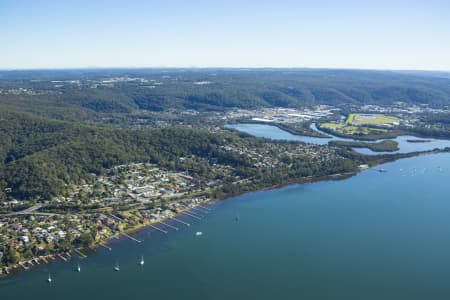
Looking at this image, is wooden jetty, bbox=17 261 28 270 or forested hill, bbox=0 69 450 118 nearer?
wooden jetty, bbox=17 261 28 270

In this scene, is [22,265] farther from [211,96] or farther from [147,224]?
[211,96]

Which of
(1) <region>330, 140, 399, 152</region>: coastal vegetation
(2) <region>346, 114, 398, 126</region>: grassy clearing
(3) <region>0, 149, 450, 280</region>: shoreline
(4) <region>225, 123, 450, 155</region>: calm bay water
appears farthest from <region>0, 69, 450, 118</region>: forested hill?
(3) <region>0, 149, 450, 280</region>: shoreline

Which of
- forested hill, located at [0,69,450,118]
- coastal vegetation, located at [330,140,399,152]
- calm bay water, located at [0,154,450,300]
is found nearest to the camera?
calm bay water, located at [0,154,450,300]

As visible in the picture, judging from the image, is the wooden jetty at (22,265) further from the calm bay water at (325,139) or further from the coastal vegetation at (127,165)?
the calm bay water at (325,139)

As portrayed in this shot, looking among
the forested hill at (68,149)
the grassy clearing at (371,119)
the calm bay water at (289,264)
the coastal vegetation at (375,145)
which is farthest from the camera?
the grassy clearing at (371,119)

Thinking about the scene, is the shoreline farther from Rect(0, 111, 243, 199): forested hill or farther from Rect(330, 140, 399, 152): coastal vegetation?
Rect(0, 111, 243, 199): forested hill

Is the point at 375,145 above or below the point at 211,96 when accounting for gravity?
below

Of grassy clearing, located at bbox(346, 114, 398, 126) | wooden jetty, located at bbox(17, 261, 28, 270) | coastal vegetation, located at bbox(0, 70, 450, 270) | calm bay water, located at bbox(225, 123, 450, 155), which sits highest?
coastal vegetation, located at bbox(0, 70, 450, 270)

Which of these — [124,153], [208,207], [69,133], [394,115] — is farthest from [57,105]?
[394,115]

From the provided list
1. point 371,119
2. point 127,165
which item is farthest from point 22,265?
point 371,119

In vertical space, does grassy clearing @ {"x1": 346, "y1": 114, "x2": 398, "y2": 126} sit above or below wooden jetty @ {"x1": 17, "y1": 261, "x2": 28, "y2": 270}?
below

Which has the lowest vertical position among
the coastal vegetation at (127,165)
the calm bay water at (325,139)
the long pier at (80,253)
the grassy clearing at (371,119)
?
the calm bay water at (325,139)

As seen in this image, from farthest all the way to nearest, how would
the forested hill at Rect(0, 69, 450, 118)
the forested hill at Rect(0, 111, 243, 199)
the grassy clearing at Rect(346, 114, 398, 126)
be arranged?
1. the forested hill at Rect(0, 69, 450, 118)
2. the grassy clearing at Rect(346, 114, 398, 126)
3. the forested hill at Rect(0, 111, 243, 199)

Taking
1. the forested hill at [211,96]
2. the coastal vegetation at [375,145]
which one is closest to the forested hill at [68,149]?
the coastal vegetation at [375,145]
